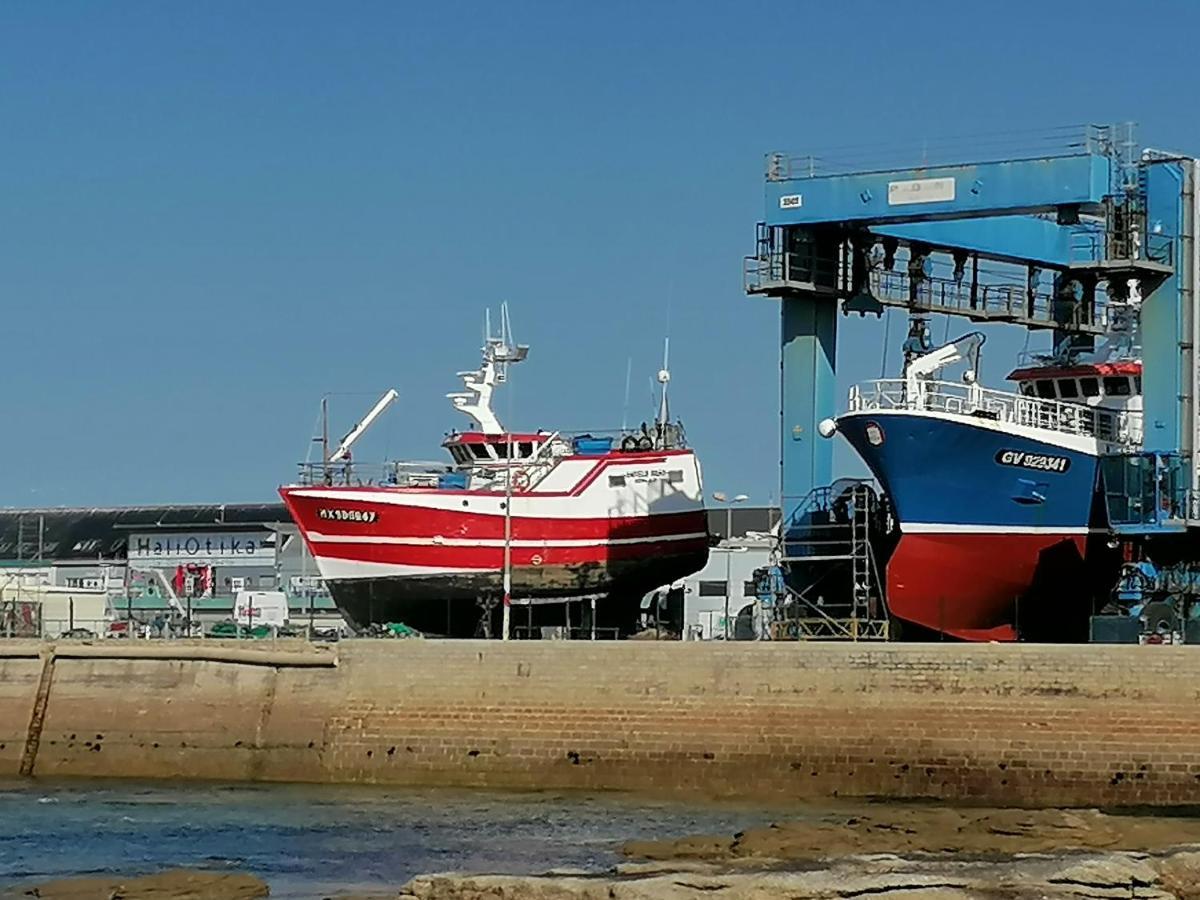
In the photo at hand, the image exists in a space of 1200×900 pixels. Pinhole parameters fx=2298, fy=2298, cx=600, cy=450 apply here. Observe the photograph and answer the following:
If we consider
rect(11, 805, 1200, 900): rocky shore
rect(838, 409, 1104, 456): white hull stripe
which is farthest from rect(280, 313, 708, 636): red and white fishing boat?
rect(11, 805, 1200, 900): rocky shore

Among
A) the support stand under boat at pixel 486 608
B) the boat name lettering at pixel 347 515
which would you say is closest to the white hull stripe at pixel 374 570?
the support stand under boat at pixel 486 608

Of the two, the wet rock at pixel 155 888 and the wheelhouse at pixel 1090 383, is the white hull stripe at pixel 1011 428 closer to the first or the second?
the wheelhouse at pixel 1090 383

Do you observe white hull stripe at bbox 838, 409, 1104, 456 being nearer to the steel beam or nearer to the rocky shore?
the steel beam

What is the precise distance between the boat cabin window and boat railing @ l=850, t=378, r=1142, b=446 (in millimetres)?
1293

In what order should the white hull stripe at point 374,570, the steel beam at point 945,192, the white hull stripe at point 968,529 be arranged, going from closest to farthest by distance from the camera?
the steel beam at point 945,192 → the white hull stripe at point 968,529 → the white hull stripe at point 374,570

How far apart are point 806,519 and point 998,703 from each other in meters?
12.0

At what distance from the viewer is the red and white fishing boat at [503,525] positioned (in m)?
54.1

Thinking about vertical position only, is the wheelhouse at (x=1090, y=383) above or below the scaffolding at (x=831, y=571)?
above

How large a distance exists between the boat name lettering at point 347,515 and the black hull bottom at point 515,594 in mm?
1464

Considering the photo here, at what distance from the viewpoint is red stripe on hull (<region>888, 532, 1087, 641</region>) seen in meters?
47.8

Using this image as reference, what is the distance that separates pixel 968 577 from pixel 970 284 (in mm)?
7233

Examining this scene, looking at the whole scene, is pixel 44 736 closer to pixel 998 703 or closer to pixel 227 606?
pixel 998 703

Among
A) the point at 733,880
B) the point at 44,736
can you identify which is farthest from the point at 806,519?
the point at 733,880

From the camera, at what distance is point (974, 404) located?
48625 millimetres
